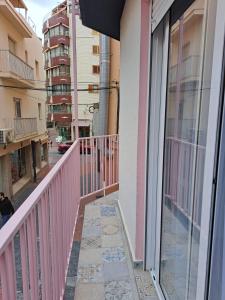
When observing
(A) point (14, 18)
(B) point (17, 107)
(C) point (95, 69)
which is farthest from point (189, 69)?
(C) point (95, 69)

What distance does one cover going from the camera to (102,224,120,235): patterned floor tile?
2615mm

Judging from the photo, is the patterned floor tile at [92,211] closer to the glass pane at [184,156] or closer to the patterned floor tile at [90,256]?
the patterned floor tile at [90,256]

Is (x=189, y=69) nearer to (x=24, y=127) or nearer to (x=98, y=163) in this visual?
(x=98, y=163)

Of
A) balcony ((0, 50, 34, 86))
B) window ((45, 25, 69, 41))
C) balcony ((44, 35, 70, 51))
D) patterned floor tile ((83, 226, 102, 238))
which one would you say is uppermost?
window ((45, 25, 69, 41))

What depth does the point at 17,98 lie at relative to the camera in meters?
9.70

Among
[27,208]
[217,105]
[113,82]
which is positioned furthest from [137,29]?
[113,82]

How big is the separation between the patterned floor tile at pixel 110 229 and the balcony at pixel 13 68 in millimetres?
7117

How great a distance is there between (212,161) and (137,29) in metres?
1.33

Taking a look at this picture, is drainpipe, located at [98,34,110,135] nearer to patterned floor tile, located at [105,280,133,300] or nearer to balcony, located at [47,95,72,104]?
patterned floor tile, located at [105,280,133,300]

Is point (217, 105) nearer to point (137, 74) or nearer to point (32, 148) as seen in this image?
point (137, 74)

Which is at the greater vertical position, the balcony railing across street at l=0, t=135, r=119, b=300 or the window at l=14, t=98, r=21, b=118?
the window at l=14, t=98, r=21, b=118

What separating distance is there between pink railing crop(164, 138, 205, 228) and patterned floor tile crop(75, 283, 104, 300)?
2.74ft

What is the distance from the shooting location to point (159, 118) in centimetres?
165

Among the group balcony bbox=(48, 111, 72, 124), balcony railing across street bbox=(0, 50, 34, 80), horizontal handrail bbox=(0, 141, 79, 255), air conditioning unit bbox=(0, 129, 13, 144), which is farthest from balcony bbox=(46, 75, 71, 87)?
horizontal handrail bbox=(0, 141, 79, 255)
